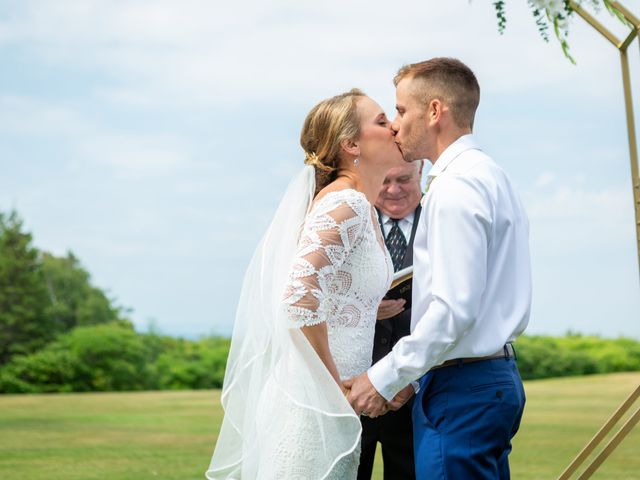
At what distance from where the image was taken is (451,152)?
3762 millimetres

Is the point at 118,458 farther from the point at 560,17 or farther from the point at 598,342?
the point at 598,342

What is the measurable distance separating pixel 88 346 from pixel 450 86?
29079mm

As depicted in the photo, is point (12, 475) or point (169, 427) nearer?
point (12, 475)

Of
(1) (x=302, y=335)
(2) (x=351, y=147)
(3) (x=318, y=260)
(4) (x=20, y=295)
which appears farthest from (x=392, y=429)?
(4) (x=20, y=295)

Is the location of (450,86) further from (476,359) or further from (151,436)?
(151,436)

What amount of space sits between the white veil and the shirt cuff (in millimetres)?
196

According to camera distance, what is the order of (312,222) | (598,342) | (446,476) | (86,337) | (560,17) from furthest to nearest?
(598,342) < (86,337) < (560,17) < (312,222) < (446,476)

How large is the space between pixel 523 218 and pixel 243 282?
1.32m

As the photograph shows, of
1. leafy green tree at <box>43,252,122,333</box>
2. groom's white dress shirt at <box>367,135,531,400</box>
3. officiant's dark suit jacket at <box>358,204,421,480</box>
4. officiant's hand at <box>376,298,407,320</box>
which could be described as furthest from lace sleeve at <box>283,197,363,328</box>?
leafy green tree at <box>43,252,122,333</box>

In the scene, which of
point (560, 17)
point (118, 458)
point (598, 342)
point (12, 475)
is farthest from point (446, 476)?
point (598, 342)

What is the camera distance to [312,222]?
379 cm

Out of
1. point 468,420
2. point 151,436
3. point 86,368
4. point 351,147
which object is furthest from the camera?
point 86,368

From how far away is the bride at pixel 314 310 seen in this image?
378 centimetres

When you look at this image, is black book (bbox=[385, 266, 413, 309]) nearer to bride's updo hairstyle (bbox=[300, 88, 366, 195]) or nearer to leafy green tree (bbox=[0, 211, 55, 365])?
bride's updo hairstyle (bbox=[300, 88, 366, 195])
